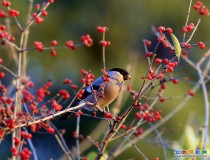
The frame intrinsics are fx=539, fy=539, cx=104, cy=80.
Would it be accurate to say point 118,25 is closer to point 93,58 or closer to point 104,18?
point 104,18

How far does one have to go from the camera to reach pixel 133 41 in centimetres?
1355

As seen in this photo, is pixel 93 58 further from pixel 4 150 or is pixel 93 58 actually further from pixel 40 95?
pixel 40 95

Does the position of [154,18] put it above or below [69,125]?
above

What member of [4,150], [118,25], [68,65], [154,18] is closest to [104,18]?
[118,25]

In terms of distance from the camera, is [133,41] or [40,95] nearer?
[40,95]

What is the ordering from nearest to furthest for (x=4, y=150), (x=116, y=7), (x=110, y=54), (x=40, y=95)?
(x=40, y=95), (x=4, y=150), (x=110, y=54), (x=116, y=7)

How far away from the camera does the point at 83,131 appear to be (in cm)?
1004

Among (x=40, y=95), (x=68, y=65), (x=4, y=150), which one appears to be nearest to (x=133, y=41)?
(x=68, y=65)

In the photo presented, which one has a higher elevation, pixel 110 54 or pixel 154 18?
pixel 154 18

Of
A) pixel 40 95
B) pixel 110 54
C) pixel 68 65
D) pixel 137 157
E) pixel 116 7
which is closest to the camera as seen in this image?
pixel 40 95

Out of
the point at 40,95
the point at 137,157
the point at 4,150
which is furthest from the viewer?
the point at 137,157

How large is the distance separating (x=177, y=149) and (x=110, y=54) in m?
10.1

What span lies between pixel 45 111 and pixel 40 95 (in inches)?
9.1

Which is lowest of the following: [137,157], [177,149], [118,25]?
[137,157]
